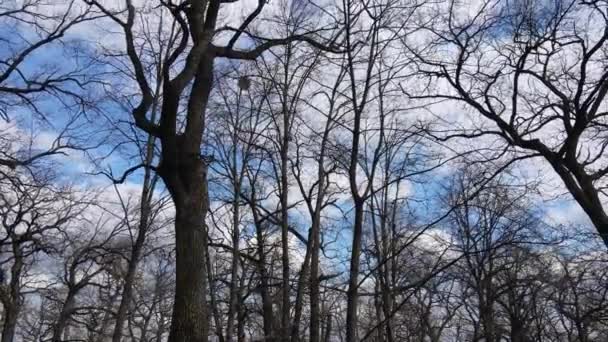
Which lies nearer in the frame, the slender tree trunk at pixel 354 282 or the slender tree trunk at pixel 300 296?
the slender tree trunk at pixel 354 282

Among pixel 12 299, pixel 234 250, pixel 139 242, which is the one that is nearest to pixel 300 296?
pixel 234 250

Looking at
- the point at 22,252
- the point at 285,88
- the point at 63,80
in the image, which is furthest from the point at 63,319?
the point at 285,88

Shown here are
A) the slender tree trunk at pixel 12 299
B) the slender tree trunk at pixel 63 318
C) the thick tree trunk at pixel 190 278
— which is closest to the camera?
the thick tree trunk at pixel 190 278

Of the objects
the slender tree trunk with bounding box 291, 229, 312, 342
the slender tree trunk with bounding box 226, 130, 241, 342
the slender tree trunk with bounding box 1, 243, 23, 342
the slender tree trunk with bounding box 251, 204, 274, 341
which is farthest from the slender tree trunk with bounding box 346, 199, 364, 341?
the slender tree trunk with bounding box 1, 243, 23, 342

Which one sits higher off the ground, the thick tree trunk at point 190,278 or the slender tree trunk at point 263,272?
the slender tree trunk at point 263,272

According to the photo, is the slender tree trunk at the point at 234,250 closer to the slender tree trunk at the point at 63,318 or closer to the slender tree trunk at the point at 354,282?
the slender tree trunk at the point at 354,282

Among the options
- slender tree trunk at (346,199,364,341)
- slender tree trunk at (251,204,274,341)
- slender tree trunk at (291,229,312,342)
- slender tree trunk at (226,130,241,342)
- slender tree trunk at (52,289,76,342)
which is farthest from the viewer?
slender tree trunk at (52,289,76,342)

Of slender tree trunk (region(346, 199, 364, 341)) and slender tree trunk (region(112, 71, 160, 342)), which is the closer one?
slender tree trunk (region(346, 199, 364, 341))

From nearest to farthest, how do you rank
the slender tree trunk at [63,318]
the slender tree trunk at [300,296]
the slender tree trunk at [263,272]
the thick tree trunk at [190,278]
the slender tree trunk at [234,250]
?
the thick tree trunk at [190,278], the slender tree trunk at [300,296], the slender tree trunk at [234,250], the slender tree trunk at [263,272], the slender tree trunk at [63,318]

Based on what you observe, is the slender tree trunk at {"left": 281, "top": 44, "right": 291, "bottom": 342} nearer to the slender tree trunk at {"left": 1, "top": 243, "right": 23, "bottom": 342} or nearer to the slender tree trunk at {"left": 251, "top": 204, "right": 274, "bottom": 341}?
the slender tree trunk at {"left": 251, "top": 204, "right": 274, "bottom": 341}

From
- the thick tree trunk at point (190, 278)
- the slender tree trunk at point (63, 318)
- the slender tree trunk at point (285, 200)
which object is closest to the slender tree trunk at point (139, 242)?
the slender tree trunk at point (285, 200)

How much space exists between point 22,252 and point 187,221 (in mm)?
17893

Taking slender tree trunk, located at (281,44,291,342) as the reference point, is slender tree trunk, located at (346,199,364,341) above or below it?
below

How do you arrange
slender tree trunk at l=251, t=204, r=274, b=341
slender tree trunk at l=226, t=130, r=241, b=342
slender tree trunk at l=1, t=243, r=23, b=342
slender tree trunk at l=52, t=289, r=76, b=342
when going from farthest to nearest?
slender tree trunk at l=1, t=243, r=23, b=342, slender tree trunk at l=52, t=289, r=76, b=342, slender tree trunk at l=251, t=204, r=274, b=341, slender tree trunk at l=226, t=130, r=241, b=342
